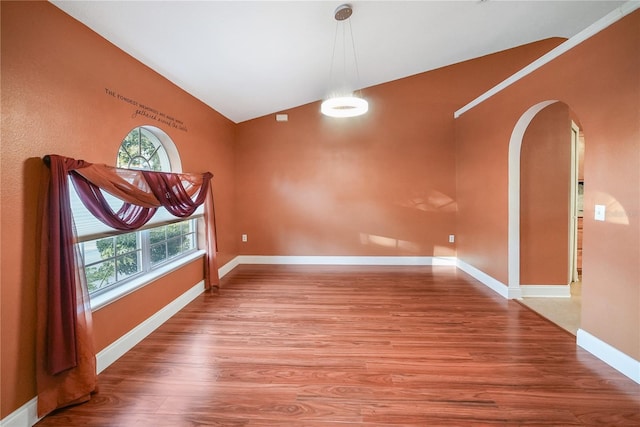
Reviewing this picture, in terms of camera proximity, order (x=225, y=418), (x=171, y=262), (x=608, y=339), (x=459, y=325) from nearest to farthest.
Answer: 1. (x=225, y=418)
2. (x=608, y=339)
3. (x=459, y=325)
4. (x=171, y=262)

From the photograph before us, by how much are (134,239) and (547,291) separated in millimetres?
4715

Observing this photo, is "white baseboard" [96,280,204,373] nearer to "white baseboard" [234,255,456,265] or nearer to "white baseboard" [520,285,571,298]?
"white baseboard" [234,255,456,265]

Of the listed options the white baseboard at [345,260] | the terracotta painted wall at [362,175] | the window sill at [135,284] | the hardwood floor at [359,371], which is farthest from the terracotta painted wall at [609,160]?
the window sill at [135,284]

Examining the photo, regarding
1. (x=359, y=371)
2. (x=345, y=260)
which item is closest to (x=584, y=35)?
(x=359, y=371)

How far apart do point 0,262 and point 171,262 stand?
1.79m

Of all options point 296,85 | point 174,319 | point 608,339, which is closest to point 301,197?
point 296,85

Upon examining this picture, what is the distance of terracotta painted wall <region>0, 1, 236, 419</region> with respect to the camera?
1.54 m

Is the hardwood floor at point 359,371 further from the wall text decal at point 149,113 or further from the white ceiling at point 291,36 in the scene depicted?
the white ceiling at point 291,36

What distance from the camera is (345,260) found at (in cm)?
522

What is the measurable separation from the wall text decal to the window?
135 mm

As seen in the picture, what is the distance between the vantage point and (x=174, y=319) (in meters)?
3.02

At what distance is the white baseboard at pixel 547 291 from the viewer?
3529mm

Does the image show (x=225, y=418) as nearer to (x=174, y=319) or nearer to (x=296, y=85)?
(x=174, y=319)

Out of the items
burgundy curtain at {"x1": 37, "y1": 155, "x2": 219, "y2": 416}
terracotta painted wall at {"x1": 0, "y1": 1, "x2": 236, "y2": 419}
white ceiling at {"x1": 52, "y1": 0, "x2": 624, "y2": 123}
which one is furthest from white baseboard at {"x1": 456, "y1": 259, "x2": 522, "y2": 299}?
burgundy curtain at {"x1": 37, "y1": 155, "x2": 219, "y2": 416}
